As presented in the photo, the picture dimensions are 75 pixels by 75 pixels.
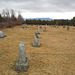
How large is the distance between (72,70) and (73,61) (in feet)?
3.83

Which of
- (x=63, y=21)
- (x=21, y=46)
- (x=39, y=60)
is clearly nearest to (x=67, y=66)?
(x=39, y=60)

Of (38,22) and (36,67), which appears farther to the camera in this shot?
(38,22)

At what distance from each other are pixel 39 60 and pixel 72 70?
220cm

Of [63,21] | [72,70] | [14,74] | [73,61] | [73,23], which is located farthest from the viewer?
[63,21]

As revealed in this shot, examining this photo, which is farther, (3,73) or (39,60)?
(39,60)

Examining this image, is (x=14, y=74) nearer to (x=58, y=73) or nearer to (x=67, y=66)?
(x=58, y=73)

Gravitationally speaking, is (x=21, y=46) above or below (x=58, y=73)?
above

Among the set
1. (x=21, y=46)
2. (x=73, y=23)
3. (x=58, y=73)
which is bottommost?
(x=58, y=73)

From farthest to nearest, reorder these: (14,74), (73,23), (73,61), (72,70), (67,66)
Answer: (73,23) → (73,61) → (67,66) → (72,70) → (14,74)

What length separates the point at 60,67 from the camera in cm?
491

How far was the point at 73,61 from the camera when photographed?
568 centimetres

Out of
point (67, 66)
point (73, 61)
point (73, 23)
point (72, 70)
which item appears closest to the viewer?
point (72, 70)

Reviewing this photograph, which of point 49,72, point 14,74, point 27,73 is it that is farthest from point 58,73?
point 14,74

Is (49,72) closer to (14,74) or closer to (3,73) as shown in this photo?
(14,74)
